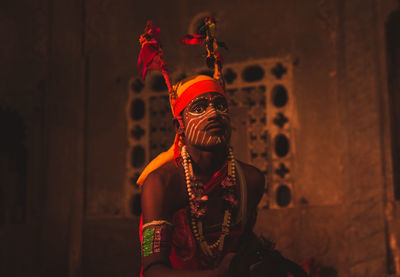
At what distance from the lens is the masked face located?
2.39 m

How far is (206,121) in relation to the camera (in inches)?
94.0

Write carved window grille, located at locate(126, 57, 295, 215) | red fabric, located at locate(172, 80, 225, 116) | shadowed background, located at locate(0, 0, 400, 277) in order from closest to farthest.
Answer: red fabric, located at locate(172, 80, 225, 116) < shadowed background, located at locate(0, 0, 400, 277) < carved window grille, located at locate(126, 57, 295, 215)

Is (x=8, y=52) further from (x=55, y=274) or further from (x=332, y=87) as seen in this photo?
(x=332, y=87)

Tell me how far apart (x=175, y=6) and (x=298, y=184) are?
2361 mm

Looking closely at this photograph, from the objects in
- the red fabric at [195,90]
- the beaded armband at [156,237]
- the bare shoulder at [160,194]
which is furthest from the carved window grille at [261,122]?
the beaded armband at [156,237]

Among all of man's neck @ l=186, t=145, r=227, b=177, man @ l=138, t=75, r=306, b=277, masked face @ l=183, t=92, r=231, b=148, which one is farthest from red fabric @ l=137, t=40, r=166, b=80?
man's neck @ l=186, t=145, r=227, b=177

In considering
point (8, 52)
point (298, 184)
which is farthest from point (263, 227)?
point (8, 52)

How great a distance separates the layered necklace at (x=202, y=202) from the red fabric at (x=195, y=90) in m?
0.29

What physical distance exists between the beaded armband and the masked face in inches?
18.7

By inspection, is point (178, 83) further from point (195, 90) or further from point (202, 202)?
point (202, 202)

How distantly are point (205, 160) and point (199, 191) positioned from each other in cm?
18

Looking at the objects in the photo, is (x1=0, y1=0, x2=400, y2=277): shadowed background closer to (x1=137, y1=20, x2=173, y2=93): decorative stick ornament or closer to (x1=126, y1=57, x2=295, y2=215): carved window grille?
(x1=126, y1=57, x2=295, y2=215): carved window grille

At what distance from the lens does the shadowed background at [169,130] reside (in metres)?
4.13

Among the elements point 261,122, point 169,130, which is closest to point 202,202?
point 261,122
